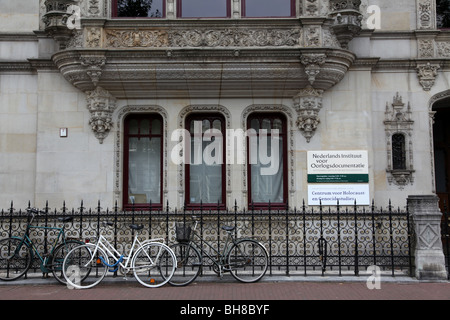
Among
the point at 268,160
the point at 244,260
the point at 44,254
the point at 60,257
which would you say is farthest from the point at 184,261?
the point at 268,160

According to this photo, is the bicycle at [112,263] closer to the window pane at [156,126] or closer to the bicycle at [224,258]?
the bicycle at [224,258]

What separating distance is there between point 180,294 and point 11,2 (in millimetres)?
9417

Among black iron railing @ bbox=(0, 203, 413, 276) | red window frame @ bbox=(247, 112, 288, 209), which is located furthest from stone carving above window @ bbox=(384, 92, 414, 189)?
red window frame @ bbox=(247, 112, 288, 209)

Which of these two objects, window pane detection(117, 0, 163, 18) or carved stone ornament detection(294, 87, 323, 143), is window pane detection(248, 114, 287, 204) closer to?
carved stone ornament detection(294, 87, 323, 143)

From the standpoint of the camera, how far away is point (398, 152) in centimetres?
1324

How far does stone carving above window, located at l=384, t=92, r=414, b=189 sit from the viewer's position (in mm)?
13047

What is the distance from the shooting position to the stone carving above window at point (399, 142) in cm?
1305

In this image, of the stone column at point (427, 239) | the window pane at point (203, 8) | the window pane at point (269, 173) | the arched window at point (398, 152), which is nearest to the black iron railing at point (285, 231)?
the window pane at point (269, 173)

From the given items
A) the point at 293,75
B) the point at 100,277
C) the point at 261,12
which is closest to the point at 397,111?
the point at 293,75

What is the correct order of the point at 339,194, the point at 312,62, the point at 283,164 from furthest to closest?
the point at 283,164
the point at 339,194
the point at 312,62

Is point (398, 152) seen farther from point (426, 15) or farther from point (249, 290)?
point (249, 290)

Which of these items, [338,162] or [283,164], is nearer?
[338,162]

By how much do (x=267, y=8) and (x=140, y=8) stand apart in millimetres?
3353

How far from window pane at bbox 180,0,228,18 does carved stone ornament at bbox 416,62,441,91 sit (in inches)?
210
